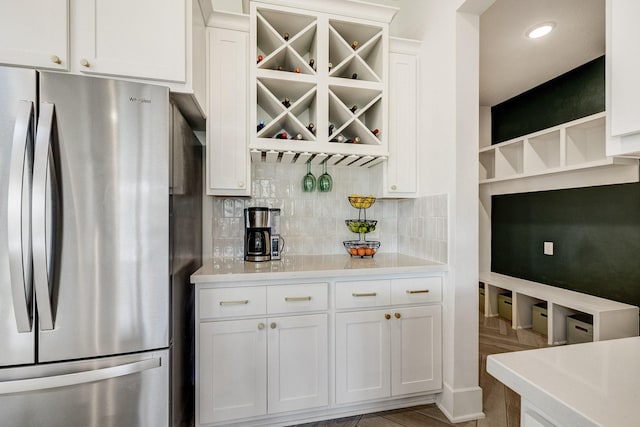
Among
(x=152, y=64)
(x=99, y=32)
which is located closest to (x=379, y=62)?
(x=152, y=64)

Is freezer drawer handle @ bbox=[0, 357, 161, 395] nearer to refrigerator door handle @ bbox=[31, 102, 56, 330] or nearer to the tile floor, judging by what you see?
refrigerator door handle @ bbox=[31, 102, 56, 330]

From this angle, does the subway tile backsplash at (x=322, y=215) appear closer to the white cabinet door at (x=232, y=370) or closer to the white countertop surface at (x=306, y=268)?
the white countertop surface at (x=306, y=268)

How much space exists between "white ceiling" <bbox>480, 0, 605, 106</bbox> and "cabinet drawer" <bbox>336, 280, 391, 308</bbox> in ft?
7.37

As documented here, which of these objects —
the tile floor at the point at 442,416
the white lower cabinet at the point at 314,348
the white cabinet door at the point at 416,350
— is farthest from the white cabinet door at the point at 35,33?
the tile floor at the point at 442,416

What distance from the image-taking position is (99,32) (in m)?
1.28

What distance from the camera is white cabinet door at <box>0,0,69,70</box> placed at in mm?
1167

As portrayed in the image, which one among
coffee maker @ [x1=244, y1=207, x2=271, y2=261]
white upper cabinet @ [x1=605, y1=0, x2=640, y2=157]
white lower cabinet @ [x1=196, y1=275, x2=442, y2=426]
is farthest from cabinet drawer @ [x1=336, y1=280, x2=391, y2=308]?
white upper cabinet @ [x1=605, y1=0, x2=640, y2=157]

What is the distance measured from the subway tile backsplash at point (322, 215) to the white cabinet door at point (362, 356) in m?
0.65

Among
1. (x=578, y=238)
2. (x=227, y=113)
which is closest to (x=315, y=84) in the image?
(x=227, y=113)

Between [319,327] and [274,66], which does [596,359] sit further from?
[274,66]

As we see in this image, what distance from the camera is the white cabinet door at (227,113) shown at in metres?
1.76

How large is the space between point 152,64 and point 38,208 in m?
0.79

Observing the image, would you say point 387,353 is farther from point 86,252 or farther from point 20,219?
point 20,219

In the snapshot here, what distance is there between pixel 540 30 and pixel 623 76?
2206 mm
